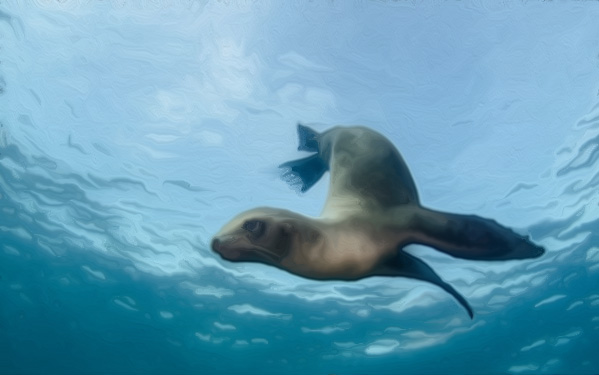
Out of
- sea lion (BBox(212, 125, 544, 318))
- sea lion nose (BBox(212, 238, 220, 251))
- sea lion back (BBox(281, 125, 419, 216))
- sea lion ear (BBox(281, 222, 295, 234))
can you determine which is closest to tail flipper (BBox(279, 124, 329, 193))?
sea lion back (BBox(281, 125, 419, 216))

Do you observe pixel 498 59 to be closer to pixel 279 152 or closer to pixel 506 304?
pixel 279 152

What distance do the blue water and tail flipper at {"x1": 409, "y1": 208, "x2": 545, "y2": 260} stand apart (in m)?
1.51

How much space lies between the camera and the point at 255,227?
2707 mm

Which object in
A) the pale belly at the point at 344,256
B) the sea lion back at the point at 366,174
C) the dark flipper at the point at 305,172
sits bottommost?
the pale belly at the point at 344,256

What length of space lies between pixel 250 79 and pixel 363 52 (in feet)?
7.77

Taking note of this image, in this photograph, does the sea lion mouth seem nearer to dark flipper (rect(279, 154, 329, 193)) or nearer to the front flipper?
the front flipper


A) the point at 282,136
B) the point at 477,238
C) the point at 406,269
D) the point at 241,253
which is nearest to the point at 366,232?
the point at 406,269

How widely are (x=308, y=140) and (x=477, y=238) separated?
2403mm

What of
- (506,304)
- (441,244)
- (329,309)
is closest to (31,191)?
(329,309)

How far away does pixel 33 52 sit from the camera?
10.1m

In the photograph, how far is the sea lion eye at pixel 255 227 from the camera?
8.85 ft

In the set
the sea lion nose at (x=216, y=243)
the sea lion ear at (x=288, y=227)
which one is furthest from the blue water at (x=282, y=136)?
the sea lion nose at (x=216, y=243)

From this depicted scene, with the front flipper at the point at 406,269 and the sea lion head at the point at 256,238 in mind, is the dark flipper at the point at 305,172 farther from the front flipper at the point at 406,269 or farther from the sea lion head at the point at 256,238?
the sea lion head at the point at 256,238

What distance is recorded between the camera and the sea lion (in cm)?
272
